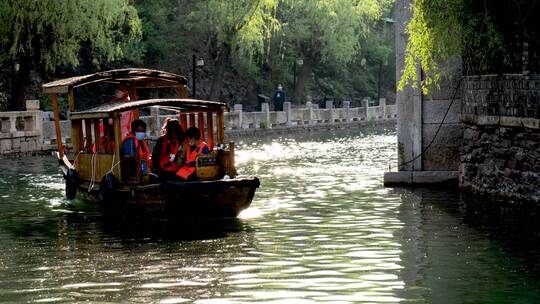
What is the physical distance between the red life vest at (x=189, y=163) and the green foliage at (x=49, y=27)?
58.3 ft

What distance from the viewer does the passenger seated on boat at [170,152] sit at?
1788 centimetres

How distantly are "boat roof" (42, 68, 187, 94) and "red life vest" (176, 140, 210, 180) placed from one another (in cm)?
290

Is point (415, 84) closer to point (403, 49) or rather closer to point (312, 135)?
point (403, 49)

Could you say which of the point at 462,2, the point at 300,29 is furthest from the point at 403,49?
the point at 300,29

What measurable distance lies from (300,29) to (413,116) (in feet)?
123

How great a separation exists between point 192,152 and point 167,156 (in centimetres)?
60

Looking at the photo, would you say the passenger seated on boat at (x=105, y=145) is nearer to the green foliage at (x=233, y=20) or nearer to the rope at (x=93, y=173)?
the rope at (x=93, y=173)

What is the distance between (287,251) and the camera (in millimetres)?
14078

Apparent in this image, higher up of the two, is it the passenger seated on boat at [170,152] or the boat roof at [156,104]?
the boat roof at [156,104]

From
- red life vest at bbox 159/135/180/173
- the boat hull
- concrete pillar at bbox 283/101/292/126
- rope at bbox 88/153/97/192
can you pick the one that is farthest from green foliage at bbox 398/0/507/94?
concrete pillar at bbox 283/101/292/126

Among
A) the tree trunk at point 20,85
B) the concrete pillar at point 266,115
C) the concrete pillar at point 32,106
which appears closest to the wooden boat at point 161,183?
the concrete pillar at point 32,106

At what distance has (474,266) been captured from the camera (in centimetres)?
1277

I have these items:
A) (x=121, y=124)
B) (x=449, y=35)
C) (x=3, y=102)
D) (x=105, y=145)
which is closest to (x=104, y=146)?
(x=105, y=145)

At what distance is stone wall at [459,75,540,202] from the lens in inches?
699
